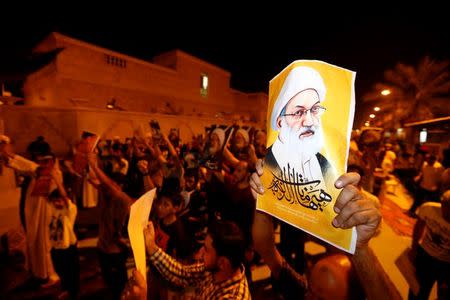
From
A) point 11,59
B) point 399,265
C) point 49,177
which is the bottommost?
point 399,265

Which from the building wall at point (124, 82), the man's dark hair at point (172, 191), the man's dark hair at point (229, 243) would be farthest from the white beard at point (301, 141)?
the building wall at point (124, 82)

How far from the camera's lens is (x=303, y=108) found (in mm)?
1059

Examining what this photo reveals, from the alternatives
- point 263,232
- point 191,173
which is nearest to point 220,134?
point 191,173

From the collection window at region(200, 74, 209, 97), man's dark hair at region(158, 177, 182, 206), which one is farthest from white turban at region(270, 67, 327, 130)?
window at region(200, 74, 209, 97)

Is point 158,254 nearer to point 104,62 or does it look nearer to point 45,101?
point 45,101

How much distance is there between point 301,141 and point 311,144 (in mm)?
65

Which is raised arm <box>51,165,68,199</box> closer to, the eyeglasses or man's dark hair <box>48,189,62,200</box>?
man's dark hair <box>48,189,62,200</box>

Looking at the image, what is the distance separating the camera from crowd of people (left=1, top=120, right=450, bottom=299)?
149cm

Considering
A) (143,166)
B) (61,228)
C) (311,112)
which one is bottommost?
(61,228)

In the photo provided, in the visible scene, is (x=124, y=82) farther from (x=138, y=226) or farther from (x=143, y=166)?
(x=138, y=226)

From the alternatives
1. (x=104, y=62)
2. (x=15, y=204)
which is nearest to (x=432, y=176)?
(x=15, y=204)

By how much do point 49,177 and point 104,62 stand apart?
18.5 metres

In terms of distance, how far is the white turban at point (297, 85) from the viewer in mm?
989

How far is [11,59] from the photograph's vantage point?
3.64 meters
